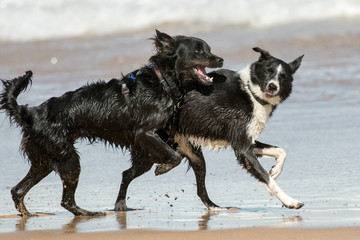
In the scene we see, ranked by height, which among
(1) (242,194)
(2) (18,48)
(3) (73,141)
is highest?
(2) (18,48)

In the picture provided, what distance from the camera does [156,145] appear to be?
633cm

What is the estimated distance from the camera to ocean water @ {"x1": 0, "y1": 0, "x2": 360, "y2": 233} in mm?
5883

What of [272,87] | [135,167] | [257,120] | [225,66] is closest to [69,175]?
[135,167]

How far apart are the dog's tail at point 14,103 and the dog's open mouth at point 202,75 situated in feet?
4.95

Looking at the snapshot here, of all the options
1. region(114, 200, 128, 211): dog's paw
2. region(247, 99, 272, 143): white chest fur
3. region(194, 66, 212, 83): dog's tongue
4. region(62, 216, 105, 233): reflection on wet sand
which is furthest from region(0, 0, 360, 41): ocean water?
region(62, 216, 105, 233): reflection on wet sand

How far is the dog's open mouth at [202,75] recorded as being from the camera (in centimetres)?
640

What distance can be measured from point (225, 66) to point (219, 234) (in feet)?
28.5

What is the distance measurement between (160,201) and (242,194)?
2.52 feet

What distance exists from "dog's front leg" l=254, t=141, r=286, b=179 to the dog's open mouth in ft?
2.48

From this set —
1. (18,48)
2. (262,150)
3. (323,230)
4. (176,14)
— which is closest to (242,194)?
(262,150)

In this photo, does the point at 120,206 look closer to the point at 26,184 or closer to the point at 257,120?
the point at 26,184

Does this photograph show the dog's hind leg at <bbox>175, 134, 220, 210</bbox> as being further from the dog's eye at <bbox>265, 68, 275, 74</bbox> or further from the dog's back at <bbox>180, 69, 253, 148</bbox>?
the dog's eye at <bbox>265, 68, 275, 74</bbox>

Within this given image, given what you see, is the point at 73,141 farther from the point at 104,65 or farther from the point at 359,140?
the point at 104,65

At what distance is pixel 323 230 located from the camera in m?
4.86
